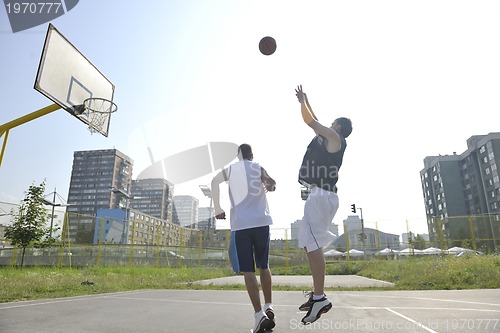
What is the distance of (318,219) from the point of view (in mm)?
3248

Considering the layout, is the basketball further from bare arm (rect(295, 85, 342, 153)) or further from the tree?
the tree

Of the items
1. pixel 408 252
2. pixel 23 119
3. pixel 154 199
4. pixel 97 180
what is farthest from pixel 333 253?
pixel 154 199

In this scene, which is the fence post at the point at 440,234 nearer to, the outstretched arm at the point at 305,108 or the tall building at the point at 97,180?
the outstretched arm at the point at 305,108

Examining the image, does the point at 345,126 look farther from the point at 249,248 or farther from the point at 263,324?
the point at 263,324

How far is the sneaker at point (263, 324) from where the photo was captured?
2.88m

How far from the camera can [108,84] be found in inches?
414

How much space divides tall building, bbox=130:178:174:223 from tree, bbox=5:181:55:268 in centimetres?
13130

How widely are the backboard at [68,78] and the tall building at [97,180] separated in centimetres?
12662

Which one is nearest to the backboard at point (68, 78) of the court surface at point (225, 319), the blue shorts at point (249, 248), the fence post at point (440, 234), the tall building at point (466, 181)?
the court surface at point (225, 319)

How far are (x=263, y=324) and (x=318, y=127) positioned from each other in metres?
1.92

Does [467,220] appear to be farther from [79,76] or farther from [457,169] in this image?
A: [457,169]

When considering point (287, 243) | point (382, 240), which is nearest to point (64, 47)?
point (287, 243)

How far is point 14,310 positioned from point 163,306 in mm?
1938

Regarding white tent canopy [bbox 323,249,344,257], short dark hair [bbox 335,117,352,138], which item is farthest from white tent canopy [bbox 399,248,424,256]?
short dark hair [bbox 335,117,352,138]
